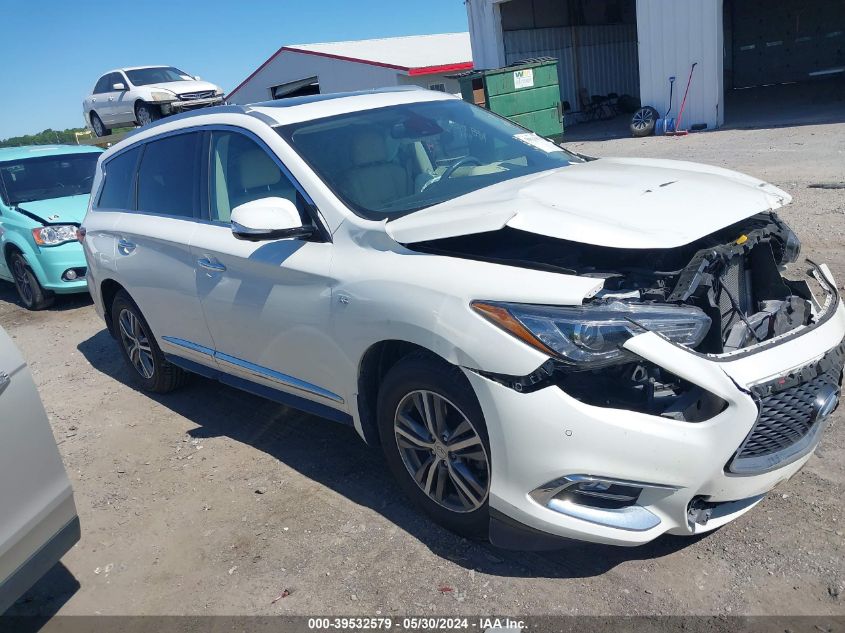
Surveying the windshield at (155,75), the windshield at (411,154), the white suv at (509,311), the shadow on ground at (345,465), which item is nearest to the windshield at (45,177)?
the shadow on ground at (345,465)

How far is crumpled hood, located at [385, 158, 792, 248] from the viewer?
9.43 ft

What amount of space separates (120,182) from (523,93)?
1093 cm

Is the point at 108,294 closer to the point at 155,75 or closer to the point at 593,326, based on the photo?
the point at 593,326

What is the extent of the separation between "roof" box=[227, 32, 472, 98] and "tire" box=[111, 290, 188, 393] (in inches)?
753

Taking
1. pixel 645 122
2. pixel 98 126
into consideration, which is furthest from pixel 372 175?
pixel 98 126

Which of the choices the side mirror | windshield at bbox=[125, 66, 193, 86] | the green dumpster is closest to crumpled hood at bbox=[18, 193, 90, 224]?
the side mirror

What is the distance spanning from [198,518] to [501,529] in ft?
5.82

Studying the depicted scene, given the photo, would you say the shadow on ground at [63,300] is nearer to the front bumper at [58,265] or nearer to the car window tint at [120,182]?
the front bumper at [58,265]

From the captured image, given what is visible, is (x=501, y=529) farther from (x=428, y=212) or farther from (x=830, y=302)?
(x=830, y=302)

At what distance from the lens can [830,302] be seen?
125 inches

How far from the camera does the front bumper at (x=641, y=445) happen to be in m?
2.57

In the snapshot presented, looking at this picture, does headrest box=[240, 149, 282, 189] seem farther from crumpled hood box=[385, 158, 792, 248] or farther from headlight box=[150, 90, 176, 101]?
headlight box=[150, 90, 176, 101]

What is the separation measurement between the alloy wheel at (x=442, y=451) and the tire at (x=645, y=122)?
1434 cm

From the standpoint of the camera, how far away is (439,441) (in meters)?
3.12
